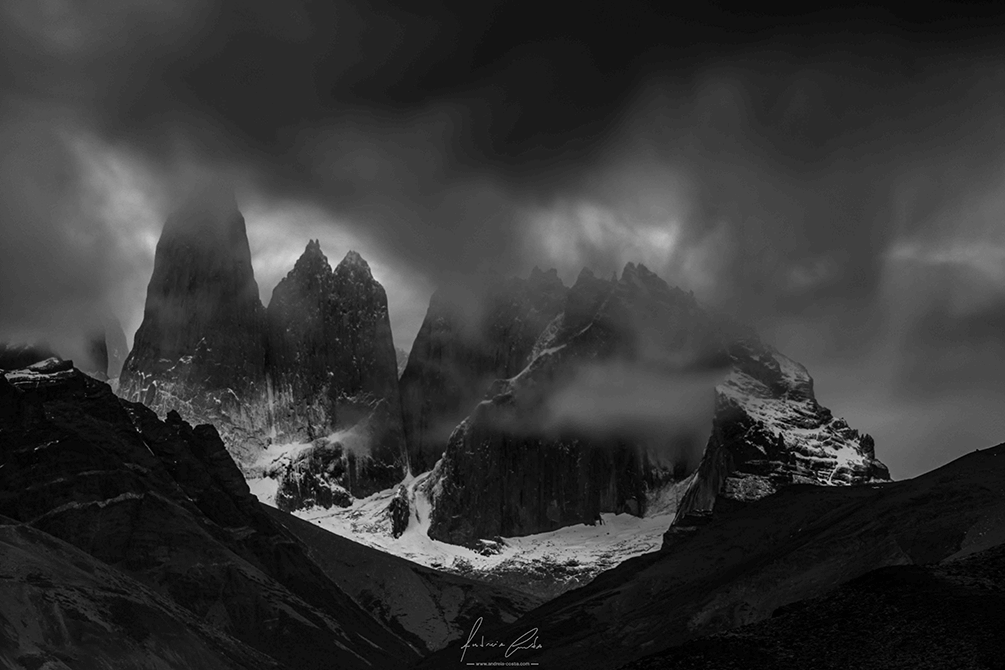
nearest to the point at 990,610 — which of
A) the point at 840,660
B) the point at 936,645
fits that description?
the point at 936,645

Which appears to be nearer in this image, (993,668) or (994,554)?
(993,668)

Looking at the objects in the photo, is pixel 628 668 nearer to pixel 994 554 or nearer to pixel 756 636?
pixel 756 636

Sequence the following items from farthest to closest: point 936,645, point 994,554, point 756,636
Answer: point 994,554, point 756,636, point 936,645

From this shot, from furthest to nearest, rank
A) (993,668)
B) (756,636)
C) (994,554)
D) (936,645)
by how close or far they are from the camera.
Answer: (994,554) < (756,636) < (936,645) < (993,668)

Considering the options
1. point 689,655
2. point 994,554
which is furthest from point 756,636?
point 994,554

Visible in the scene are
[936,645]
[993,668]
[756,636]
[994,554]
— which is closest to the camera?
[993,668]

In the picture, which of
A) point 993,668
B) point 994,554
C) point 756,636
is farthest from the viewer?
point 994,554

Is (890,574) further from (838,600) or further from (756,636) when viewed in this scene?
(756,636)

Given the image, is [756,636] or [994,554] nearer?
[756,636]

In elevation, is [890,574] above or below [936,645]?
above
